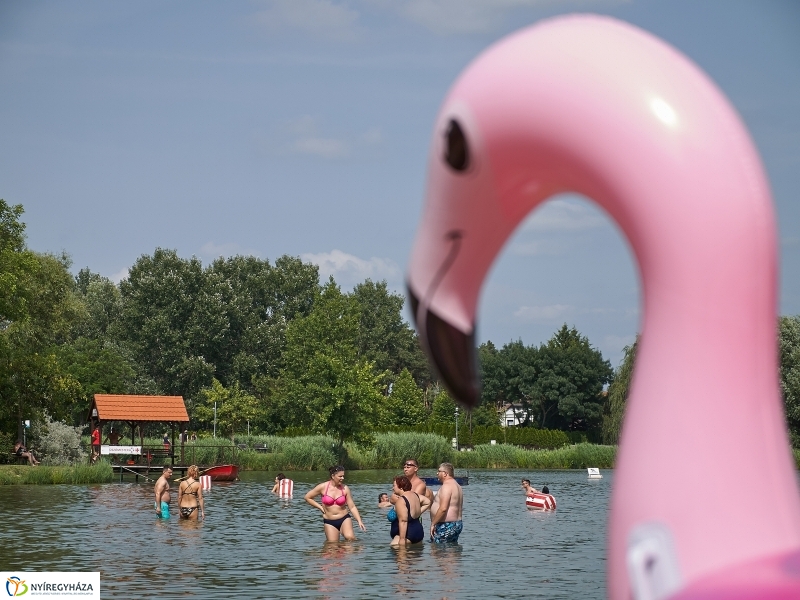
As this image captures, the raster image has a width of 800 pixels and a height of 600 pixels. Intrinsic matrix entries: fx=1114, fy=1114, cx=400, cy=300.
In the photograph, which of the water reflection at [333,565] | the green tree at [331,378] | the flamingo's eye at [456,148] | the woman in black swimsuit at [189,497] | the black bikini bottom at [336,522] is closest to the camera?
the flamingo's eye at [456,148]

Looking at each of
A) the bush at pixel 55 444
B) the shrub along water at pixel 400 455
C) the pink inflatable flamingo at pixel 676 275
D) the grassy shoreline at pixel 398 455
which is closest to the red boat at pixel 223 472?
the grassy shoreline at pixel 398 455

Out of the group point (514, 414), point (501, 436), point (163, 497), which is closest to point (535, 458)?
point (501, 436)

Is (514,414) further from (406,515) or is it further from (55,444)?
(406,515)

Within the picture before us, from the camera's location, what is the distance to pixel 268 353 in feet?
293

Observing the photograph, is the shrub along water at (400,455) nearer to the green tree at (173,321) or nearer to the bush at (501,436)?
the bush at (501,436)

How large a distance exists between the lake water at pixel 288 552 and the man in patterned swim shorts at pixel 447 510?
0.30 m

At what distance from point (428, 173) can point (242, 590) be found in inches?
492

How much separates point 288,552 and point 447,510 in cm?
294

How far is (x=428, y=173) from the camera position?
2885 millimetres

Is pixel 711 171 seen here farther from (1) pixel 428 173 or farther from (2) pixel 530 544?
(2) pixel 530 544

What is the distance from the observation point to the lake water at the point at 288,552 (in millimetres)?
14703

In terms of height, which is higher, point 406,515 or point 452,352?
point 452,352

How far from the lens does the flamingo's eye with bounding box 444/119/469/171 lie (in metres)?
2.77

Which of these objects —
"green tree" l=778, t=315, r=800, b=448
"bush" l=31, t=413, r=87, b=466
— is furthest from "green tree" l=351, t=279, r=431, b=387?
"bush" l=31, t=413, r=87, b=466
